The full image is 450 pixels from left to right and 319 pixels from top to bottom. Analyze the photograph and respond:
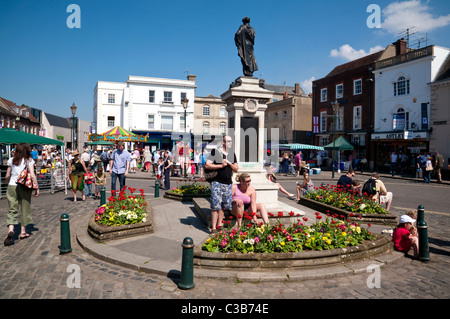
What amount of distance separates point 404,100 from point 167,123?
85.4 feet

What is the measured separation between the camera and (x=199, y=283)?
14.1 feet

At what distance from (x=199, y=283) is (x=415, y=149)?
26415mm

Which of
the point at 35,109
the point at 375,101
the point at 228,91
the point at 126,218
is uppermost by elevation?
the point at 35,109

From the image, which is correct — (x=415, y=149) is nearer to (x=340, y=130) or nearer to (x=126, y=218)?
(x=340, y=130)

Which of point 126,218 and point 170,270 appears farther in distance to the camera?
point 126,218

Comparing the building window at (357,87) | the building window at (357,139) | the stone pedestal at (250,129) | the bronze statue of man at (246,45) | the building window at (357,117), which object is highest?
the building window at (357,87)

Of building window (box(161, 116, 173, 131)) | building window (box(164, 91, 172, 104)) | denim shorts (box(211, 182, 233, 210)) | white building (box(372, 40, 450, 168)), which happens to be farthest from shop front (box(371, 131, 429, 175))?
building window (box(164, 91, 172, 104))

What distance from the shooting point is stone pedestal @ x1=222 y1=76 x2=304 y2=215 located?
791 centimetres

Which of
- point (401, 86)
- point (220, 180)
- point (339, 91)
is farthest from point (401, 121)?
point (220, 180)

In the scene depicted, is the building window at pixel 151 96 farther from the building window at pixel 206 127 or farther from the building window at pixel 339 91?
the building window at pixel 339 91

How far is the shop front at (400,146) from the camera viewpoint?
78.8 ft

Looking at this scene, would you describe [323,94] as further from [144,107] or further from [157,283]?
[157,283]

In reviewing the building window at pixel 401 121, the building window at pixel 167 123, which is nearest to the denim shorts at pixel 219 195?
the building window at pixel 401 121
